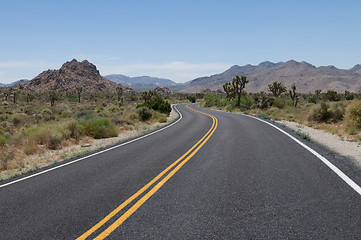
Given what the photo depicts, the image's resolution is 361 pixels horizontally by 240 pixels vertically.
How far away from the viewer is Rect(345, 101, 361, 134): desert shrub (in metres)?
13.9

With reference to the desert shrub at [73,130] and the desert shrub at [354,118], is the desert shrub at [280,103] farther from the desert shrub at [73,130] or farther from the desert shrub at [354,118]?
the desert shrub at [73,130]

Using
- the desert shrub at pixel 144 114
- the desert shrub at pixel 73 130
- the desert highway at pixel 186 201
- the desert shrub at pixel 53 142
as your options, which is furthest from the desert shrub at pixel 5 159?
the desert shrub at pixel 144 114

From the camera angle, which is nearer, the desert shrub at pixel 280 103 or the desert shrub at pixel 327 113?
the desert shrub at pixel 327 113

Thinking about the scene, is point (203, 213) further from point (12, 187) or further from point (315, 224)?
point (12, 187)

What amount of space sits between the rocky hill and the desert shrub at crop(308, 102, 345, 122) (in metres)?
157

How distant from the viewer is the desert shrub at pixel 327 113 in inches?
773

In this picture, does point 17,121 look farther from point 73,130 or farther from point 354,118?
point 354,118

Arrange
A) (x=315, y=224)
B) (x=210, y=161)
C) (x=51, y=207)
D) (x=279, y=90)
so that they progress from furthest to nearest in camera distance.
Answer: (x=279, y=90) → (x=210, y=161) → (x=51, y=207) → (x=315, y=224)

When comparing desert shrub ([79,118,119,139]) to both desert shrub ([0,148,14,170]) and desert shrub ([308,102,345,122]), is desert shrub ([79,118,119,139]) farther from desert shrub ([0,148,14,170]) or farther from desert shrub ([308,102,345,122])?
desert shrub ([308,102,345,122])

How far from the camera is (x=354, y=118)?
567 inches

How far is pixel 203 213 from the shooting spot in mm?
4215

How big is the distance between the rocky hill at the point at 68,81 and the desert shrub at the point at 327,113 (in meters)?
157

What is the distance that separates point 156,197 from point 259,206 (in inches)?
72.3

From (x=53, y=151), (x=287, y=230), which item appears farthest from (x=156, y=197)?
(x=53, y=151)
